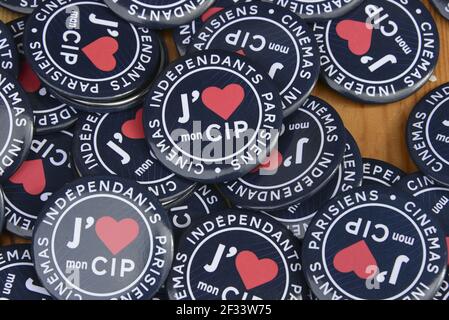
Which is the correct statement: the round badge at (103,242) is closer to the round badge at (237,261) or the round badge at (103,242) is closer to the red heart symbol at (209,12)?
the round badge at (237,261)

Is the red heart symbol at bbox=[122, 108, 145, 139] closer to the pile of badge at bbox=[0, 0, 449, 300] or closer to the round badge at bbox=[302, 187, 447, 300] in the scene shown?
the pile of badge at bbox=[0, 0, 449, 300]

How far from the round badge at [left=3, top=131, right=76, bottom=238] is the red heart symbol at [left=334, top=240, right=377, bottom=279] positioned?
77cm

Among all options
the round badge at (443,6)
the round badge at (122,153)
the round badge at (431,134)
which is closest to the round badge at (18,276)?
the round badge at (122,153)

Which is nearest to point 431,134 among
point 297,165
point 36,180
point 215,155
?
point 297,165

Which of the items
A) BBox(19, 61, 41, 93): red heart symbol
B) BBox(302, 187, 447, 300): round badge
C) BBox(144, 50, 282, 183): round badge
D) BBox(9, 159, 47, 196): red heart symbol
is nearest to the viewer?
BBox(302, 187, 447, 300): round badge

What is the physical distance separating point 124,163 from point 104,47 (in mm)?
350

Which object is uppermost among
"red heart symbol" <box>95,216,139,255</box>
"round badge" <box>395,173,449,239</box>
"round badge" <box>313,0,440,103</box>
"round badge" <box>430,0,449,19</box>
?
"round badge" <box>430,0,449,19</box>

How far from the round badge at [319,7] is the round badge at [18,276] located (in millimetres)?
1025

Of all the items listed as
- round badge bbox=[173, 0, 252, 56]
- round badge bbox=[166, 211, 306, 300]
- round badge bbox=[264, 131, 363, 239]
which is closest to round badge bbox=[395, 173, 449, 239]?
round badge bbox=[264, 131, 363, 239]

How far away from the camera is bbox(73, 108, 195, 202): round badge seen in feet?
6.57

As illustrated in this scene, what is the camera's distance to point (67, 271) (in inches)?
74.0

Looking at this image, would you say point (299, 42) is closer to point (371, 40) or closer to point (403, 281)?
point (371, 40)

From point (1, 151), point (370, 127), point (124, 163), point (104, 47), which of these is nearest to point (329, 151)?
point (370, 127)

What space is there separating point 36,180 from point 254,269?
0.67 m
